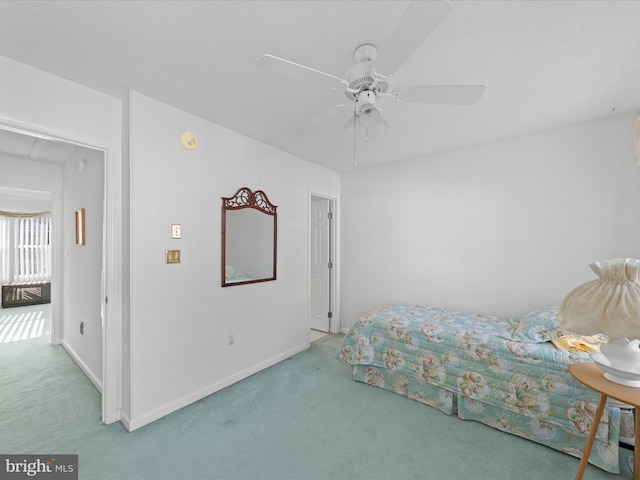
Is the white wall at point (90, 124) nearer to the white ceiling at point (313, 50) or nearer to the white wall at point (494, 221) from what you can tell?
the white ceiling at point (313, 50)

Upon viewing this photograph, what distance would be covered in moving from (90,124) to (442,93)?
2.32 m

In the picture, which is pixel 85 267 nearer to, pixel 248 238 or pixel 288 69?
pixel 248 238

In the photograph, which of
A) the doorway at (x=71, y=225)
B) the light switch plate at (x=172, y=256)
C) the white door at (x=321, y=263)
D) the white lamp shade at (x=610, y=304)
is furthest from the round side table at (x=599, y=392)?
the doorway at (x=71, y=225)

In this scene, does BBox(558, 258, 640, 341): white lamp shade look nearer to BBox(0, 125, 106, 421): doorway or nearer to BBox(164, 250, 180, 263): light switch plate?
BBox(164, 250, 180, 263): light switch plate

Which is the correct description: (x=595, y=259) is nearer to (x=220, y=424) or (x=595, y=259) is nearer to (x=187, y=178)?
(x=220, y=424)

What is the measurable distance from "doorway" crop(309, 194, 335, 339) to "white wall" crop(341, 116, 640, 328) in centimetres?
22

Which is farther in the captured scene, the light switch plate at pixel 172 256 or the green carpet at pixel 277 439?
the light switch plate at pixel 172 256

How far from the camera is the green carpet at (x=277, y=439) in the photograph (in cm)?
165

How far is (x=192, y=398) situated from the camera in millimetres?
2338

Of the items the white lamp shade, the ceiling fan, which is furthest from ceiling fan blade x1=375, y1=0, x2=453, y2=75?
the white lamp shade

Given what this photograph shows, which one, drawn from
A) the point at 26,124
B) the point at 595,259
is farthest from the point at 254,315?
the point at 595,259

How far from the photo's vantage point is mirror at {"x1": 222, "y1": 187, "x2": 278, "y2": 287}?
2.65 m

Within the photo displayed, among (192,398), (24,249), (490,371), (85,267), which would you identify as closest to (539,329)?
(490,371)

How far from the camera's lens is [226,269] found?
2629 mm
